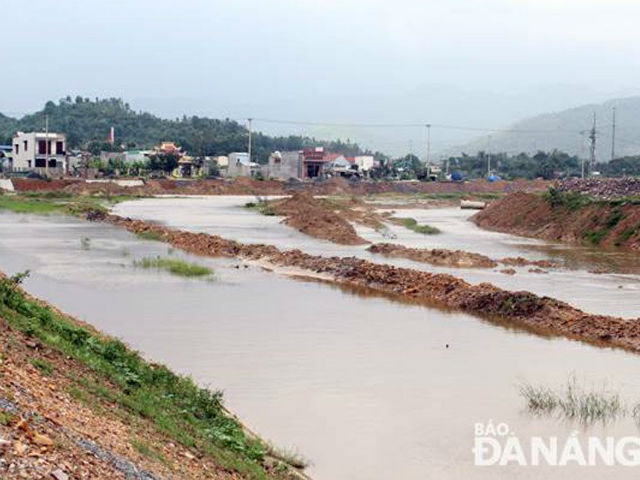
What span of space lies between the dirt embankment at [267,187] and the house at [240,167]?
22.9m

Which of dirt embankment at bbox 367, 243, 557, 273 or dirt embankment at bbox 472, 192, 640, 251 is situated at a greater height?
dirt embankment at bbox 472, 192, 640, 251

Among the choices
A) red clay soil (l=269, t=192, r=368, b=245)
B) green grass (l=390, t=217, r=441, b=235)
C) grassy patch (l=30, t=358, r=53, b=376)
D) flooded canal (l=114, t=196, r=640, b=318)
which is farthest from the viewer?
green grass (l=390, t=217, r=441, b=235)

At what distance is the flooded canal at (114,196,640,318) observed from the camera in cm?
2794

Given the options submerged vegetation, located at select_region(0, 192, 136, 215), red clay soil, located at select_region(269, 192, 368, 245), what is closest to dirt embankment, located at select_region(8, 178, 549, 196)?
submerged vegetation, located at select_region(0, 192, 136, 215)

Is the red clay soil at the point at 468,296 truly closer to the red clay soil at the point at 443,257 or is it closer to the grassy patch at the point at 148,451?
the red clay soil at the point at 443,257

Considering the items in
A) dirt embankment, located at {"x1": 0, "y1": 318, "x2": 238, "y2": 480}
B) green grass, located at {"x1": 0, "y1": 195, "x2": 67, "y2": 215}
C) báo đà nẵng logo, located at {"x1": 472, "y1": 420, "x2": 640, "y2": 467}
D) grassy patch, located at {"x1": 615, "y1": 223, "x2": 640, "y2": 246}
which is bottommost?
green grass, located at {"x1": 0, "y1": 195, "x2": 67, "y2": 215}

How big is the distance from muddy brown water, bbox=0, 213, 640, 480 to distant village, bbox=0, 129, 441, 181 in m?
81.0

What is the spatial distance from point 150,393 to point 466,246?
33720 millimetres

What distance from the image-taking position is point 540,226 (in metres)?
57.1

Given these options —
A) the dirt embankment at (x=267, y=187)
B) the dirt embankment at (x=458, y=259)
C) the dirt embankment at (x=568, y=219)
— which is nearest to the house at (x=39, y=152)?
the dirt embankment at (x=267, y=187)

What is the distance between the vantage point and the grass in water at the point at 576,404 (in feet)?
44.9

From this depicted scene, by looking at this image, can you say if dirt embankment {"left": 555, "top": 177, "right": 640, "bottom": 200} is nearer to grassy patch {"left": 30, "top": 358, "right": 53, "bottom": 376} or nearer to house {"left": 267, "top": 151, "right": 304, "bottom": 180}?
grassy patch {"left": 30, "top": 358, "right": 53, "bottom": 376}

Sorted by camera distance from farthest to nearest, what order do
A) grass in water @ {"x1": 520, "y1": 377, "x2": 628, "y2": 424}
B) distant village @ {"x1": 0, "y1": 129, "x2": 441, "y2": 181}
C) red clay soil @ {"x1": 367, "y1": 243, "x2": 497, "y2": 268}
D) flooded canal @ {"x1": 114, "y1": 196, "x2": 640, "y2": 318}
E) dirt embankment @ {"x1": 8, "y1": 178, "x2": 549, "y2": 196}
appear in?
distant village @ {"x1": 0, "y1": 129, "x2": 441, "y2": 181} → dirt embankment @ {"x1": 8, "y1": 178, "x2": 549, "y2": 196} → red clay soil @ {"x1": 367, "y1": 243, "x2": 497, "y2": 268} → flooded canal @ {"x1": 114, "y1": 196, "x2": 640, "y2": 318} → grass in water @ {"x1": 520, "y1": 377, "x2": 628, "y2": 424}

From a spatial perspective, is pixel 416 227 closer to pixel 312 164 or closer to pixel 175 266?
pixel 175 266
